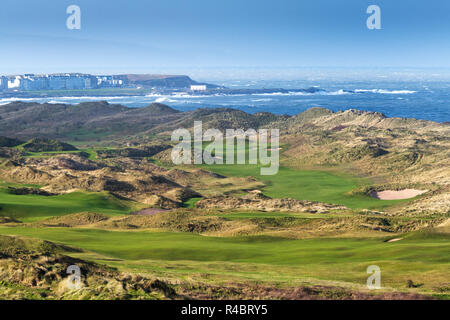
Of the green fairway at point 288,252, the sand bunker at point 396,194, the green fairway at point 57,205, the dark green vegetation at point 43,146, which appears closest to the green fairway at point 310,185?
the sand bunker at point 396,194

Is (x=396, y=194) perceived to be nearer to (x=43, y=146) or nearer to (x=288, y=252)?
(x=288, y=252)

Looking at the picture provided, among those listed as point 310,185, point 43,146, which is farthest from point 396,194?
point 43,146

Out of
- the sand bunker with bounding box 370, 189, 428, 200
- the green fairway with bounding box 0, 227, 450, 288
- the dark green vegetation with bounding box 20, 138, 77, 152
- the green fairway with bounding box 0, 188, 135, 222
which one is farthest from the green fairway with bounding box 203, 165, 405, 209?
the dark green vegetation with bounding box 20, 138, 77, 152

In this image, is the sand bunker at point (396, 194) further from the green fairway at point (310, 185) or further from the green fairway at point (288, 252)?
the green fairway at point (288, 252)
